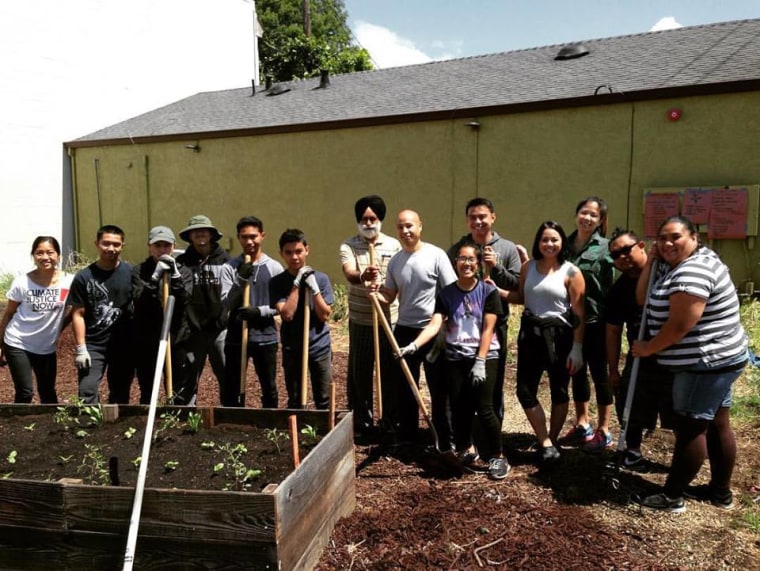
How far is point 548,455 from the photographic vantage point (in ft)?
13.9

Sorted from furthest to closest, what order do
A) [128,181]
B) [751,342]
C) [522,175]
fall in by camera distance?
[128,181] < [522,175] < [751,342]

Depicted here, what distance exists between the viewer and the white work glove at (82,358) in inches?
171

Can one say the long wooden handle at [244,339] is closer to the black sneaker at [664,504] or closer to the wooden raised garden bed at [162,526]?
the wooden raised garden bed at [162,526]

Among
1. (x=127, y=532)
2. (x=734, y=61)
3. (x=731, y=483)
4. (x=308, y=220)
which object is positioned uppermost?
(x=734, y=61)

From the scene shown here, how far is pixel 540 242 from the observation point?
13.6 feet

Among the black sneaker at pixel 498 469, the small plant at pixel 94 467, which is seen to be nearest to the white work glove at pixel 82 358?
the small plant at pixel 94 467

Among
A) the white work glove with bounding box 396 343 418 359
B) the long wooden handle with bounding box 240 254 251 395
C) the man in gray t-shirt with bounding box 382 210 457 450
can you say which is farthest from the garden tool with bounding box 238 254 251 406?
the white work glove with bounding box 396 343 418 359

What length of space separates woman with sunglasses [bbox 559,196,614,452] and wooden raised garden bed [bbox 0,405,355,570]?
228 centimetres

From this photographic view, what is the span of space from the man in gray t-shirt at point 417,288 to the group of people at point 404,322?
0.01 meters

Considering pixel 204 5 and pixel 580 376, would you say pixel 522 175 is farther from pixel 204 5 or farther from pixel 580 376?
pixel 204 5

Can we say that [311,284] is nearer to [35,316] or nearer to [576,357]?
[576,357]

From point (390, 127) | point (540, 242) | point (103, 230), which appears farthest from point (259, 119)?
point (540, 242)

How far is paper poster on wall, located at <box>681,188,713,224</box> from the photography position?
8.42m

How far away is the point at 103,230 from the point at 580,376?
351cm
